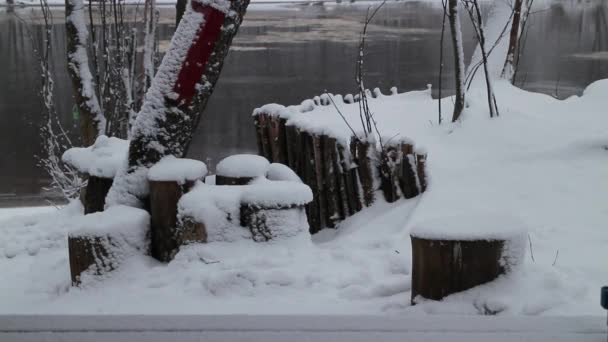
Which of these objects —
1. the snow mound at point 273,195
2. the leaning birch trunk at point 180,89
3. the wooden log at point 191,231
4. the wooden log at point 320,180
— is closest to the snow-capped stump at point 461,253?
the snow mound at point 273,195

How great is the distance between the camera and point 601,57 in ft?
58.8

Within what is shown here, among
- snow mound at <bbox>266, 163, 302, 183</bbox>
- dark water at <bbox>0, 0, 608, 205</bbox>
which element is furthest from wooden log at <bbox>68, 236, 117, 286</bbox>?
dark water at <bbox>0, 0, 608, 205</bbox>

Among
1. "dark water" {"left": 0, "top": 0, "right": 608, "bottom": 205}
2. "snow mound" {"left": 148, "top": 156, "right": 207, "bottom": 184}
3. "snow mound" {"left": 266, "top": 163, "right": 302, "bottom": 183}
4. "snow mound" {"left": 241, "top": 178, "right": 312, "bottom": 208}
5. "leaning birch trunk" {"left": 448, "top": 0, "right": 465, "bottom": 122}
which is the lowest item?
"dark water" {"left": 0, "top": 0, "right": 608, "bottom": 205}

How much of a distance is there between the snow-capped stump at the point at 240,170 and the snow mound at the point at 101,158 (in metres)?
0.62

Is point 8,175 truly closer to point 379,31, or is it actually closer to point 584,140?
point 584,140

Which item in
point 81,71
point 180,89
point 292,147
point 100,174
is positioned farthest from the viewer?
point 81,71

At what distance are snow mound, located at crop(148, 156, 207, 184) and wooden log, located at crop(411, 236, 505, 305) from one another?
1.53 m

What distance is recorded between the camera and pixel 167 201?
3.66 metres

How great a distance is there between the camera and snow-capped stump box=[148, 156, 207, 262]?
364 cm

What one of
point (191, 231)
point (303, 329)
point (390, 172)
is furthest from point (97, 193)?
point (303, 329)

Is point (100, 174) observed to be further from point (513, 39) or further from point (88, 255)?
point (513, 39)

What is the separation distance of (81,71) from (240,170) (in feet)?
11.1

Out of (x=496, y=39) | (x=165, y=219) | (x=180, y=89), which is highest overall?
(x=496, y=39)

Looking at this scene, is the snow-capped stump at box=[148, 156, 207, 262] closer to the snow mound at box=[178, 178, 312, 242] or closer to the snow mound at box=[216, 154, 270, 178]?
the snow mound at box=[178, 178, 312, 242]
